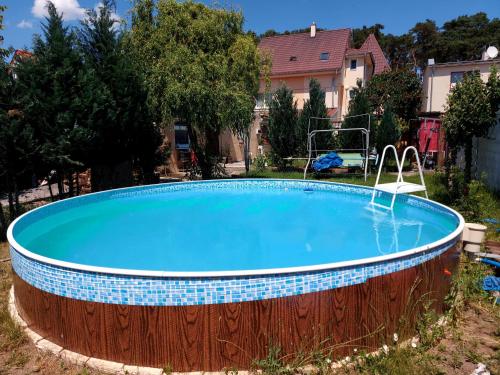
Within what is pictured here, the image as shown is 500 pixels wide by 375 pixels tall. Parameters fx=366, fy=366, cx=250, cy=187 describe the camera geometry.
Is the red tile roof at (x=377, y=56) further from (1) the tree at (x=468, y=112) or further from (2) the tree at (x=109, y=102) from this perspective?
(2) the tree at (x=109, y=102)

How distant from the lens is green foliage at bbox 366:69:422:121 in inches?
834

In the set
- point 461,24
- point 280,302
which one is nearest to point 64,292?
point 280,302

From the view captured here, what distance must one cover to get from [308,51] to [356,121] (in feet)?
38.6

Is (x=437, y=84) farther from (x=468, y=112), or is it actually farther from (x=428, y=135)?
(x=468, y=112)

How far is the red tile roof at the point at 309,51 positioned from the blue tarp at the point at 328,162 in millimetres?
11779

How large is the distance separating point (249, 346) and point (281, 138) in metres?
15.3

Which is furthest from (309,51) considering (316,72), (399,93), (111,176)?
(111,176)

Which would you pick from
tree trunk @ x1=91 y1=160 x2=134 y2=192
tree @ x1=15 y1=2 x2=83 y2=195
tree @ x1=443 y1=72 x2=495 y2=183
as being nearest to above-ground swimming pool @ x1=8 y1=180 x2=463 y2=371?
tree @ x1=15 y1=2 x2=83 y2=195

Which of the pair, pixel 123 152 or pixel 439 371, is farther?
pixel 123 152

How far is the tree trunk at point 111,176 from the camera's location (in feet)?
40.5

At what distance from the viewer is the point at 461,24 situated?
49969 mm

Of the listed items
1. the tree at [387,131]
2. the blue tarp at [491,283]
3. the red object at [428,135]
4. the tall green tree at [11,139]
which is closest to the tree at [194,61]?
the tall green tree at [11,139]

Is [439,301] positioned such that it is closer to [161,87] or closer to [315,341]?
[315,341]

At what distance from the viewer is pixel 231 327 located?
135 inches
